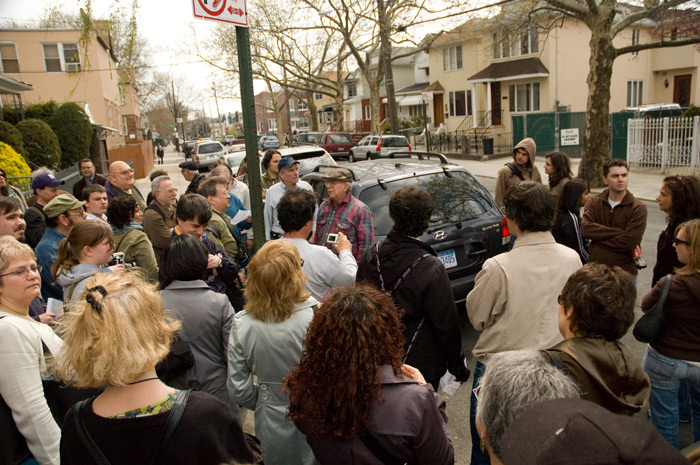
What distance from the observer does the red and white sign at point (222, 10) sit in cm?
335

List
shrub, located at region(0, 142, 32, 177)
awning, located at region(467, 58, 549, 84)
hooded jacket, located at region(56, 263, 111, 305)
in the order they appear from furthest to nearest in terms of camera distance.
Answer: awning, located at region(467, 58, 549, 84)
shrub, located at region(0, 142, 32, 177)
hooded jacket, located at region(56, 263, 111, 305)

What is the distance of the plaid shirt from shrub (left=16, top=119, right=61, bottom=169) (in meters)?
15.6

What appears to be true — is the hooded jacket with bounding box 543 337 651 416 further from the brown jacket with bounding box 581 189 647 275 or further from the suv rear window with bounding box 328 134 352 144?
the suv rear window with bounding box 328 134 352 144

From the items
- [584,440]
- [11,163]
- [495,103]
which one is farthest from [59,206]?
[495,103]

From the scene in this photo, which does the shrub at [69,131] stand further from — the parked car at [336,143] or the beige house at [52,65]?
the parked car at [336,143]

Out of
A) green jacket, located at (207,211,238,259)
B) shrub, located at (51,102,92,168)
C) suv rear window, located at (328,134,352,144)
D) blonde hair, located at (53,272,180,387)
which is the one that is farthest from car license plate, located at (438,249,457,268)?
suv rear window, located at (328,134,352,144)

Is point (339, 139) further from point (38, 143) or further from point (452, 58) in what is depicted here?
point (38, 143)

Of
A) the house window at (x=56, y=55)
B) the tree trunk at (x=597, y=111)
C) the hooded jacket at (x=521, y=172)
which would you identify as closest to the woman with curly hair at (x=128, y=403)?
the hooded jacket at (x=521, y=172)

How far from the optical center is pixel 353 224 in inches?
179

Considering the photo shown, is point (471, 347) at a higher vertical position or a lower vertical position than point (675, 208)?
lower

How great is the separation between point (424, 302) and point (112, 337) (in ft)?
5.59

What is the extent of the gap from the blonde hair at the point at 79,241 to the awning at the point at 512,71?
30543mm

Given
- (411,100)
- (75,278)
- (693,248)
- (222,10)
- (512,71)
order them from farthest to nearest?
(411,100), (512,71), (222,10), (75,278), (693,248)

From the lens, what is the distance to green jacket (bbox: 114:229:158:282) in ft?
13.9
